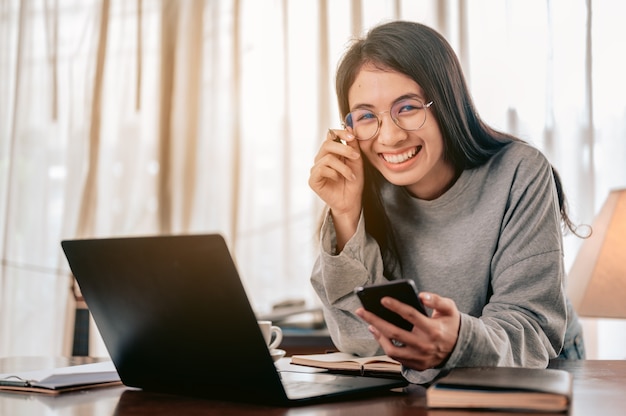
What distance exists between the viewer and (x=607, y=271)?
75.2 inches

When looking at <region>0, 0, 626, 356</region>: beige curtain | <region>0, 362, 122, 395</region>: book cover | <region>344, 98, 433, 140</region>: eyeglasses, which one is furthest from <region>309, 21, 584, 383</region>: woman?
<region>0, 0, 626, 356</region>: beige curtain

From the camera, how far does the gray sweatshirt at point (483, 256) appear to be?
1.20 meters

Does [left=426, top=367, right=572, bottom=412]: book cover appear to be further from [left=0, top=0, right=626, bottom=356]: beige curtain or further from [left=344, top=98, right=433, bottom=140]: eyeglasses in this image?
[left=0, top=0, right=626, bottom=356]: beige curtain

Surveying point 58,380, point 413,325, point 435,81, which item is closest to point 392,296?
point 413,325

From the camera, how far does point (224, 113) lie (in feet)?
8.91

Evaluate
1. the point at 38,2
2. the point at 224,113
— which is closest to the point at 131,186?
the point at 224,113

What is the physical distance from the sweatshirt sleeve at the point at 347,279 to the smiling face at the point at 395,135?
13cm

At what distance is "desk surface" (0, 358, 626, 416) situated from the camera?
828 millimetres

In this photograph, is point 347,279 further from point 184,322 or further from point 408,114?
point 184,322

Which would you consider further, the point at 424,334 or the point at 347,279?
the point at 347,279

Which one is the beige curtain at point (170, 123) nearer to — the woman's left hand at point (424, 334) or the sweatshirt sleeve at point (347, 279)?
the sweatshirt sleeve at point (347, 279)

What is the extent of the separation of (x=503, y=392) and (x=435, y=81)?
0.75 m

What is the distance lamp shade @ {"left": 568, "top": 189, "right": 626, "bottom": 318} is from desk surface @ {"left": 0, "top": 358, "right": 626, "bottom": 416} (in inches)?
33.0

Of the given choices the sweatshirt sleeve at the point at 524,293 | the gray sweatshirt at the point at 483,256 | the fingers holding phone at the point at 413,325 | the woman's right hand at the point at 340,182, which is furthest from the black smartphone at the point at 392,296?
the woman's right hand at the point at 340,182
